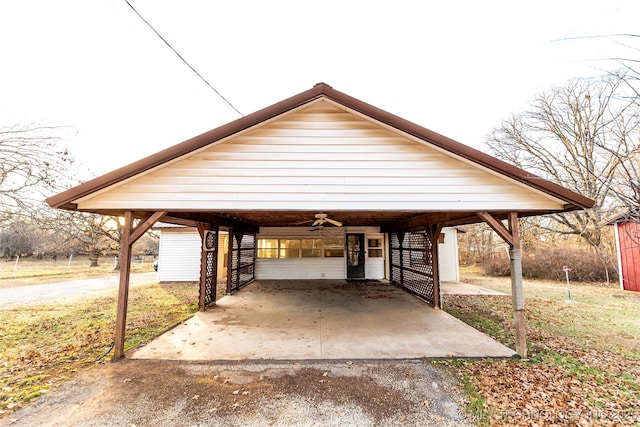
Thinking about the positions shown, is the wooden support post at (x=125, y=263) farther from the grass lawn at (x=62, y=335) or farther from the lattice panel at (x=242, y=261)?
the lattice panel at (x=242, y=261)

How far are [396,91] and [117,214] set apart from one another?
971 cm

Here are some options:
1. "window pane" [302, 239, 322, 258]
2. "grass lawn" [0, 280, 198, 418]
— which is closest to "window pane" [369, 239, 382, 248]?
"window pane" [302, 239, 322, 258]

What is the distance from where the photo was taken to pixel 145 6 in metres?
4.66

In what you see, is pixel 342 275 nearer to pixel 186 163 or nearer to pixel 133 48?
pixel 186 163

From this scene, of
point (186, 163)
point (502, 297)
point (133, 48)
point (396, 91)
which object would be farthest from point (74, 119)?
point (502, 297)

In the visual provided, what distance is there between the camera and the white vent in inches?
277

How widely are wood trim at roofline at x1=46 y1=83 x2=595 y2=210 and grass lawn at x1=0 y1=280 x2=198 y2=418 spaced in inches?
92.9

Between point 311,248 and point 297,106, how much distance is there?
8820 millimetres

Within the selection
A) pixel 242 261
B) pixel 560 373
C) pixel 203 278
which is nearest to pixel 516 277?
pixel 560 373

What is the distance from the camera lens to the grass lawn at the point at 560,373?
2.79m

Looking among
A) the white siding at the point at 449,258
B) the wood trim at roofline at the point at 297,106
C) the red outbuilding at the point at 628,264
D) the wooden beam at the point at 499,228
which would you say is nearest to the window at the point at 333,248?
the white siding at the point at 449,258

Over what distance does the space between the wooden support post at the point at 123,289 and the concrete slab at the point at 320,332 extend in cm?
30

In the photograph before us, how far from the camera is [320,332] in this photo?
210 inches

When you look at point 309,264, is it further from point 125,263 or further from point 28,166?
point 28,166
